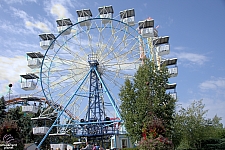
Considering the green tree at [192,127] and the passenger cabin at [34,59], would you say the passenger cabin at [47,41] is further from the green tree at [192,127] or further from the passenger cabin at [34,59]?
the green tree at [192,127]

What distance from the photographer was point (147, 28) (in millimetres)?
26641

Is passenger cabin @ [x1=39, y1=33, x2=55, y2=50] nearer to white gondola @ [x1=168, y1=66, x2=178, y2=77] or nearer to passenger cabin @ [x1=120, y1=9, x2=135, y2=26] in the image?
passenger cabin @ [x1=120, y1=9, x2=135, y2=26]

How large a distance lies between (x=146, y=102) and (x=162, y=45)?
36.3 ft

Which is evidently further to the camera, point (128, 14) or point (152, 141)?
point (128, 14)

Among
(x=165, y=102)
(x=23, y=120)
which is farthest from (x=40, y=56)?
(x=23, y=120)

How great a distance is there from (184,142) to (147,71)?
12.0m

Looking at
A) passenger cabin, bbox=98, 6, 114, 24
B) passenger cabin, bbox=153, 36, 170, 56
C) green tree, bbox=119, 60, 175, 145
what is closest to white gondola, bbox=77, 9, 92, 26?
passenger cabin, bbox=98, 6, 114, 24

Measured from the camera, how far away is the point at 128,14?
1080 inches

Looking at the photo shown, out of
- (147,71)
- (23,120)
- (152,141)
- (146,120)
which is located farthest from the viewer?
(23,120)

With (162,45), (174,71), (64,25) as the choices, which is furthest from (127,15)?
(174,71)

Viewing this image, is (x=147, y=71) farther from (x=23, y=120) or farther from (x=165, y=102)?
(x=23, y=120)

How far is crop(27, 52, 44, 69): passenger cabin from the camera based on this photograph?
2819cm

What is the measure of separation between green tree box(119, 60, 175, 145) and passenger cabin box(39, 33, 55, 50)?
11.9m

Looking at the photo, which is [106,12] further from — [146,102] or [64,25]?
[146,102]
